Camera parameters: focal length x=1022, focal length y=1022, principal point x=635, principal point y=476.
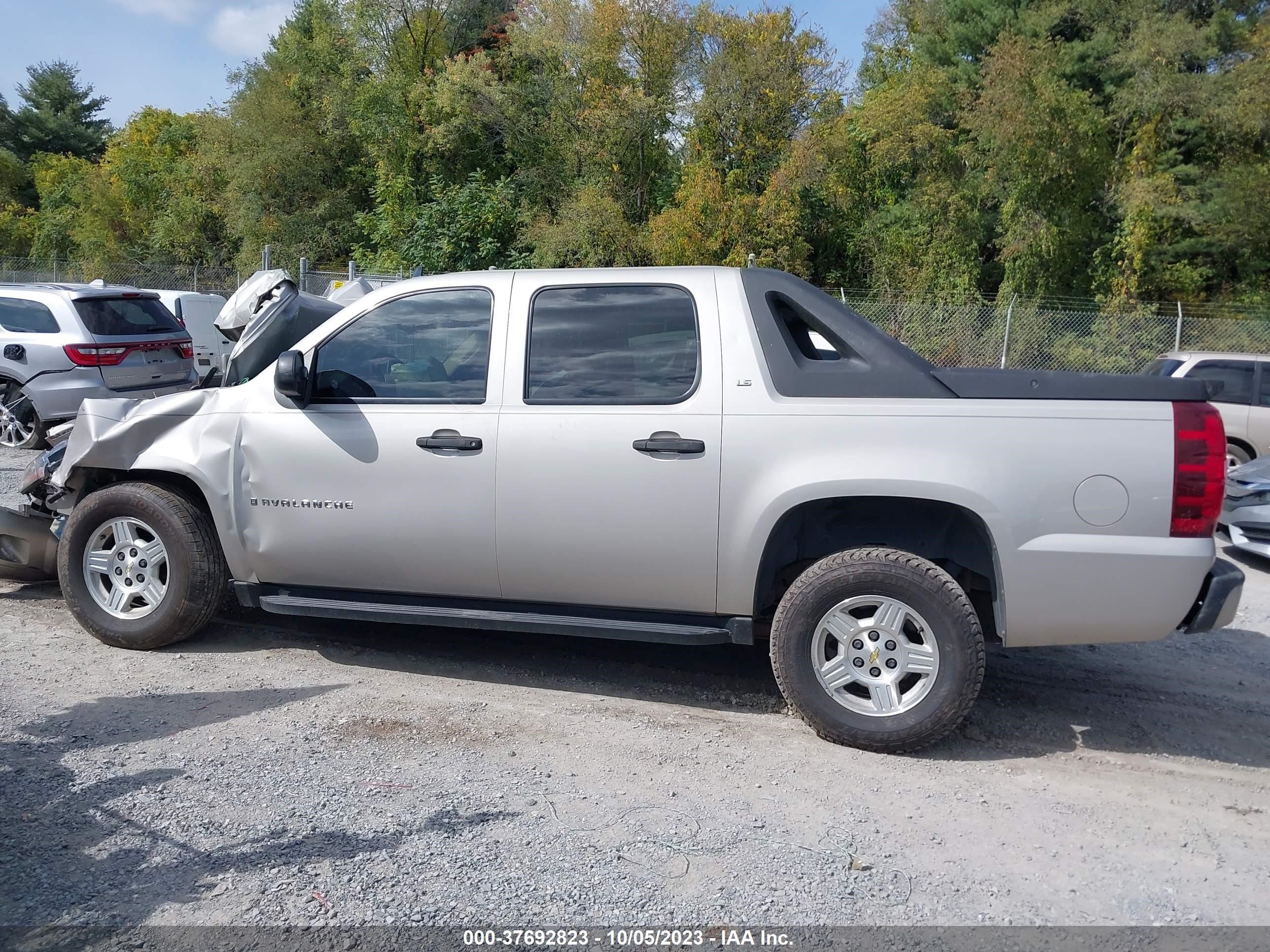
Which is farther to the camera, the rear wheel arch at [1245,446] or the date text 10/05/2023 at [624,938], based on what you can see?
the rear wheel arch at [1245,446]

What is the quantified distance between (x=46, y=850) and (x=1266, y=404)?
12219mm

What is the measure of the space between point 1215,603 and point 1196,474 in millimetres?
539

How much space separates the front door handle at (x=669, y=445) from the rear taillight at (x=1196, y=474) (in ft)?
6.12

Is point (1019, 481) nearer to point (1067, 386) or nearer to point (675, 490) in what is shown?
point (1067, 386)

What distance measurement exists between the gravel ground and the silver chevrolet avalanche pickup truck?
40 centimetres

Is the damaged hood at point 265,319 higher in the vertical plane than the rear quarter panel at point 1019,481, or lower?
higher

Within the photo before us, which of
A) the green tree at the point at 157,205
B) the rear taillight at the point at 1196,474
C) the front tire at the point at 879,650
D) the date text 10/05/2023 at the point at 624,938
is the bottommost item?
the date text 10/05/2023 at the point at 624,938

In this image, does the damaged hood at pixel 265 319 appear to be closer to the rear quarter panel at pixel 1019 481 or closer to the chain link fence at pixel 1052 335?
the rear quarter panel at pixel 1019 481

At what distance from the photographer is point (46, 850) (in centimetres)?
334

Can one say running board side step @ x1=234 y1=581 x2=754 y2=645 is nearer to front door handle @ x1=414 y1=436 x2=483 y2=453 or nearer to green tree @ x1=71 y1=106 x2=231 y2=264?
front door handle @ x1=414 y1=436 x2=483 y2=453

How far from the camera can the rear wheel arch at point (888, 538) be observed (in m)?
4.39

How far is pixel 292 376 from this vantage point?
4789mm

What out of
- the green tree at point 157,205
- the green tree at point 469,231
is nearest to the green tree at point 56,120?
the green tree at point 157,205

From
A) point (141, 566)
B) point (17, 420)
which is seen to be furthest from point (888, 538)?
point (17, 420)
